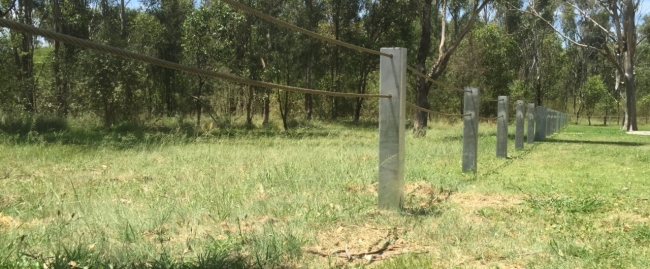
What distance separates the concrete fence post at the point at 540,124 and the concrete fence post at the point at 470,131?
8.37 m

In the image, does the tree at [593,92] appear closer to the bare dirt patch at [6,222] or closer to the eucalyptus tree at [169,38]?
the eucalyptus tree at [169,38]

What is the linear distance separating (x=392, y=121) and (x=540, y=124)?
1261cm

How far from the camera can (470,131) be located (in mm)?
7113

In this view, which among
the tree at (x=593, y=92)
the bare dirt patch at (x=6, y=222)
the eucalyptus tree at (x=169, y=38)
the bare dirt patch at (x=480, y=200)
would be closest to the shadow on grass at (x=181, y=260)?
the bare dirt patch at (x=6, y=222)

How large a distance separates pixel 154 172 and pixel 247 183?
2167 mm

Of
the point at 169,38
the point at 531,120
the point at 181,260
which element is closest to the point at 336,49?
the point at 169,38

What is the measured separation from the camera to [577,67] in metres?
54.4

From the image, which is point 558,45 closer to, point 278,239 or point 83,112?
point 83,112

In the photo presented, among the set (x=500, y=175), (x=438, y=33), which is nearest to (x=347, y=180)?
(x=500, y=175)

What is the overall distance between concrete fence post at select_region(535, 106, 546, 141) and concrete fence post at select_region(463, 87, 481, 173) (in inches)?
330

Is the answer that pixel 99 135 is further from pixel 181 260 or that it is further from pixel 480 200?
pixel 181 260

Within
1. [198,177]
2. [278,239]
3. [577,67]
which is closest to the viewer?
[278,239]

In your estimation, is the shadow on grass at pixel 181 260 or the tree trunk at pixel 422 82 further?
the tree trunk at pixel 422 82

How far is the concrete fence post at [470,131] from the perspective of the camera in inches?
274
